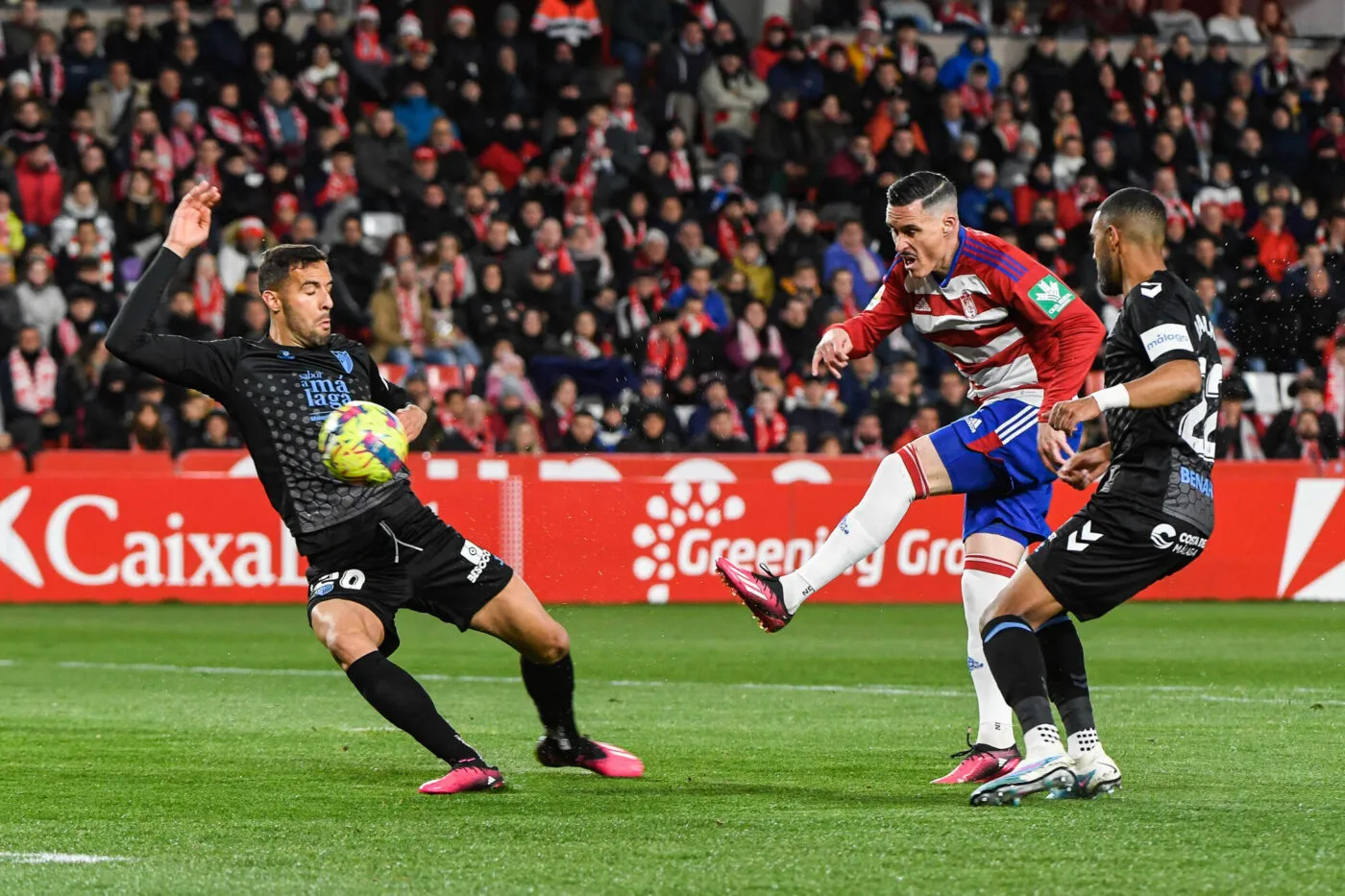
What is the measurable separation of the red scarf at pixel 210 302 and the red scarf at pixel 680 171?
5.53 meters

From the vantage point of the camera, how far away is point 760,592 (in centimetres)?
729

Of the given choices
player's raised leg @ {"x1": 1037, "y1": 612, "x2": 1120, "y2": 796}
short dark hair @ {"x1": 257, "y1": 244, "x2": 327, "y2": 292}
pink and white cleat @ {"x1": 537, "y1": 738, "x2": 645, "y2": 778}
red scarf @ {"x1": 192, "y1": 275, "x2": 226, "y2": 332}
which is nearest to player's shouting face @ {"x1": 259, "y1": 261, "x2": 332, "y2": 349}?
short dark hair @ {"x1": 257, "y1": 244, "x2": 327, "y2": 292}

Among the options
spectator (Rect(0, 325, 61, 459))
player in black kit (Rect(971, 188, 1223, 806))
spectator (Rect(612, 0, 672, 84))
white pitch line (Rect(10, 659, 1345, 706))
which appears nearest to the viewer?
player in black kit (Rect(971, 188, 1223, 806))

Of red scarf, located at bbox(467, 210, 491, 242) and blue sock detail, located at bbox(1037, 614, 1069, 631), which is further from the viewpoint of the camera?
red scarf, located at bbox(467, 210, 491, 242)

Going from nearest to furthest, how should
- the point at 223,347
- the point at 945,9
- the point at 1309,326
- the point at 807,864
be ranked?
the point at 807,864, the point at 223,347, the point at 1309,326, the point at 945,9

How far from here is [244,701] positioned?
407 inches

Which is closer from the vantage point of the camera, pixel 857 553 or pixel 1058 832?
pixel 1058 832

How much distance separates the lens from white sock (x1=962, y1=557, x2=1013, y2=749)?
7.53 meters

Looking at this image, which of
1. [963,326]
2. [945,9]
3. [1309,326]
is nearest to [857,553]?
[963,326]

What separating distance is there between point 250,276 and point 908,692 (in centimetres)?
964

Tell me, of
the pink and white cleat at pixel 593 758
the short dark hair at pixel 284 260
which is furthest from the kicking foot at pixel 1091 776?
the short dark hair at pixel 284 260

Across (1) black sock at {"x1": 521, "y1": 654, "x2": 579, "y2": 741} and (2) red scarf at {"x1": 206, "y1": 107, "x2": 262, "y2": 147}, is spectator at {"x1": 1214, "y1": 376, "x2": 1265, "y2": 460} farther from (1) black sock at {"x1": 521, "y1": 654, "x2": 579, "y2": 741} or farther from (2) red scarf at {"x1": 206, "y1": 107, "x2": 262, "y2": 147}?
(1) black sock at {"x1": 521, "y1": 654, "x2": 579, "y2": 741}

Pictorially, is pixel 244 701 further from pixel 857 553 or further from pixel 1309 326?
pixel 1309 326

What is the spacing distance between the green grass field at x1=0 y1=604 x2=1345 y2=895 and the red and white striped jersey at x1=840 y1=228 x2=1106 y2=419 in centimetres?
147
